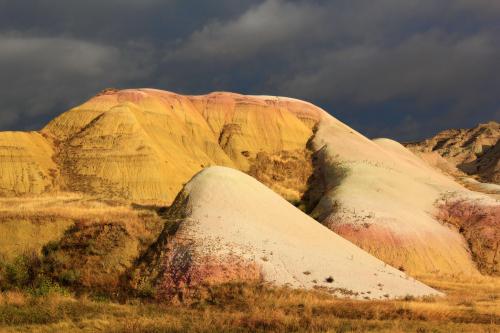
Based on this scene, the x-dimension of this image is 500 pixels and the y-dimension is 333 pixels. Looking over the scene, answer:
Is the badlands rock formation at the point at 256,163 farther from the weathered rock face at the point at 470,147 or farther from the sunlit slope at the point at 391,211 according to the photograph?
the weathered rock face at the point at 470,147

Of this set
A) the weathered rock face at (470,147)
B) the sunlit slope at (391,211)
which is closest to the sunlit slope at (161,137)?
the sunlit slope at (391,211)

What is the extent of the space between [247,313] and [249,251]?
5671 millimetres

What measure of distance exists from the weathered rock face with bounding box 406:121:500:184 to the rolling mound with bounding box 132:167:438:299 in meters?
103

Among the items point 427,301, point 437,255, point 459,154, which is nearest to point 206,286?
point 427,301

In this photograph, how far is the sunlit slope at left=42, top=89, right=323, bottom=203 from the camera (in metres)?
55.4

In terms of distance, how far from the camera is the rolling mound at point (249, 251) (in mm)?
24203

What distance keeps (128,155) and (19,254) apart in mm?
29705

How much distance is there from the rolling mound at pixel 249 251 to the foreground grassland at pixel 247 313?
1.04m

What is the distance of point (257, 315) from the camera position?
18.8 metres

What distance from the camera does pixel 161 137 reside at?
64.3 metres

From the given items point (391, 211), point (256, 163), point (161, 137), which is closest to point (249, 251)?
point (391, 211)

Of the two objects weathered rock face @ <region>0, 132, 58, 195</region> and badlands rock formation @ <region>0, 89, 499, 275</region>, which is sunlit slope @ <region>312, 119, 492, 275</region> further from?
weathered rock face @ <region>0, 132, 58, 195</region>

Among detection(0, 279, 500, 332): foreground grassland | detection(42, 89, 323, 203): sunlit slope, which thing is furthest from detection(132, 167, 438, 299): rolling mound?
detection(42, 89, 323, 203): sunlit slope

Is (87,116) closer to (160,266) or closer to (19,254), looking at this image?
(19,254)
